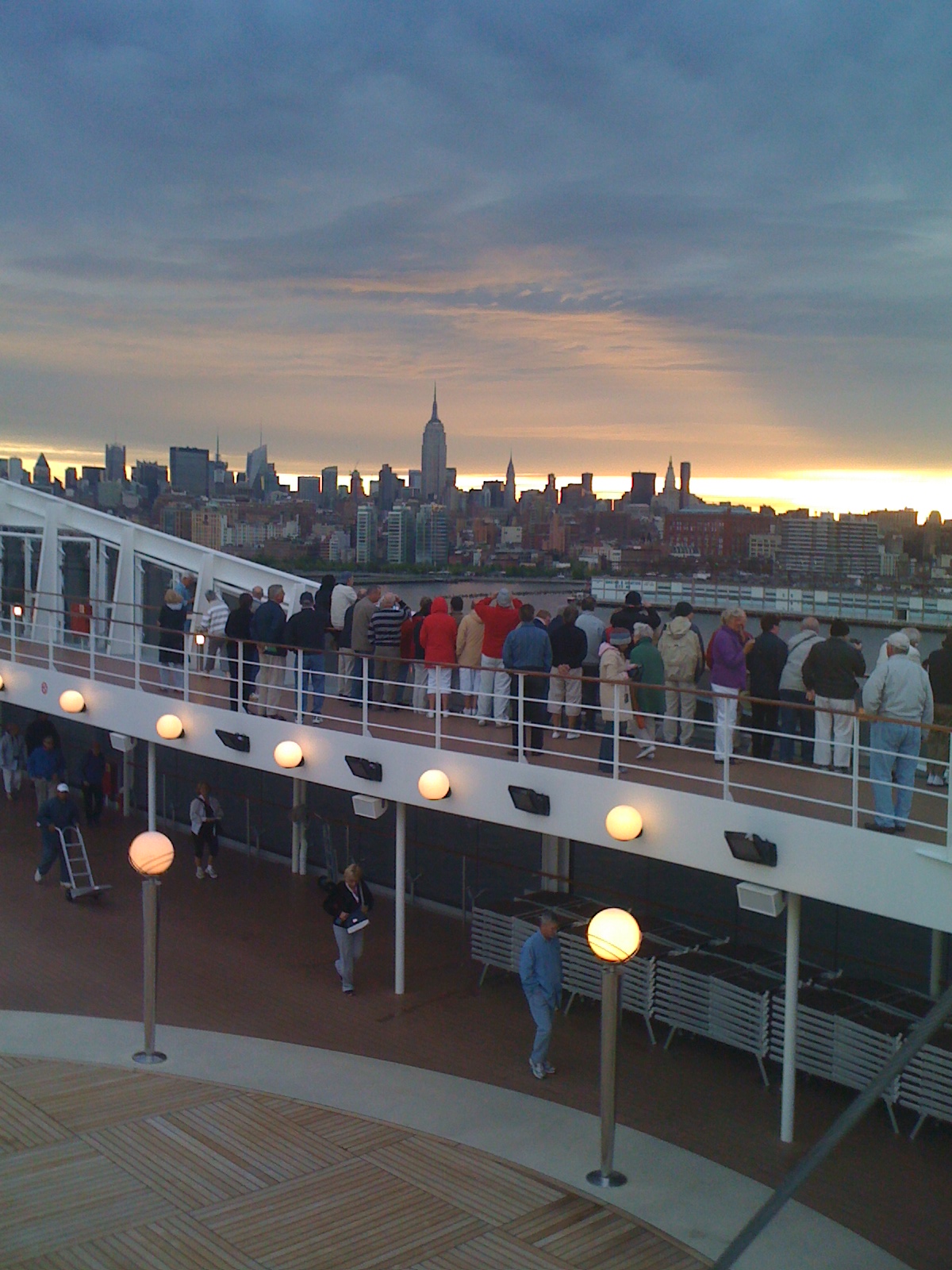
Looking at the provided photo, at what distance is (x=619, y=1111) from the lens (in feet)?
32.3

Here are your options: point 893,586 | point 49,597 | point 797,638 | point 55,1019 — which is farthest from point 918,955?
point 893,586

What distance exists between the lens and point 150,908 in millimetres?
9805

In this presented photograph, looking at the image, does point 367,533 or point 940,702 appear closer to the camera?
point 940,702

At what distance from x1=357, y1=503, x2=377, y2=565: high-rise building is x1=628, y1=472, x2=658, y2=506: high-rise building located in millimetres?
7482

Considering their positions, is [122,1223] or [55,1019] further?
[55,1019]

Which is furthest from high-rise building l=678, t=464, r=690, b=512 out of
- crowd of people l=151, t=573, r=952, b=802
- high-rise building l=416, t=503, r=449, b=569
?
crowd of people l=151, t=573, r=952, b=802

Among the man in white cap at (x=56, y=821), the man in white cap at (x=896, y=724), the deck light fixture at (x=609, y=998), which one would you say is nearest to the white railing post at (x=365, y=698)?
the deck light fixture at (x=609, y=998)

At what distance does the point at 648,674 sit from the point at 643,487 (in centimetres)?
2670

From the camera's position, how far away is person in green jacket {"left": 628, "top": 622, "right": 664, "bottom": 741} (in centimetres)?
1101

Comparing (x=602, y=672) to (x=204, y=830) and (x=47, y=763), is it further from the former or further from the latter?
(x=47, y=763)

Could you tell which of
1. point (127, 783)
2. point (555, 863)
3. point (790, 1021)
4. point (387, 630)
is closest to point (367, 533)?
point (127, 783)

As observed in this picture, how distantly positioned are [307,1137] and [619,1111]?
273 centimetres

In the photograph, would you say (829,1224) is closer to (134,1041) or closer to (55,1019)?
(134,1041)

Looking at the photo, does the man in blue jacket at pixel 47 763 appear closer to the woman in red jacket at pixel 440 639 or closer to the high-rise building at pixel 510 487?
the woman in red jacket at pixel 440 639
